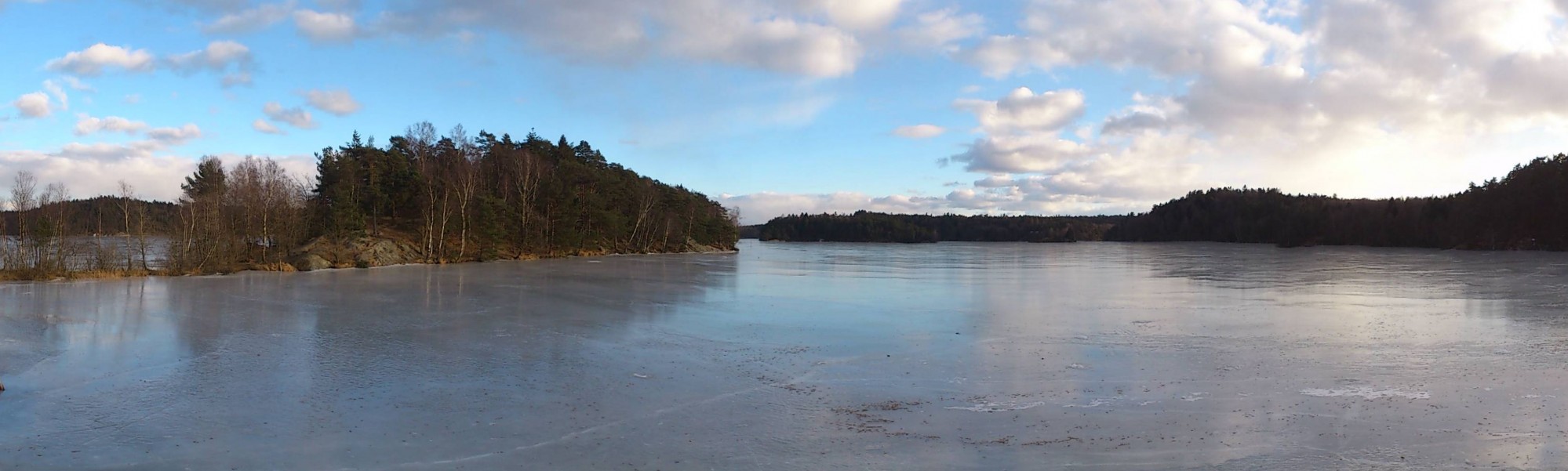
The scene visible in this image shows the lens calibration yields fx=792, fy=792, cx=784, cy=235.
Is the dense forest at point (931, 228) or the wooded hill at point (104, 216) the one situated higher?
the dense forest at point (931, 228)

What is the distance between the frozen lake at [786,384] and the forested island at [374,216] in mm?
9862

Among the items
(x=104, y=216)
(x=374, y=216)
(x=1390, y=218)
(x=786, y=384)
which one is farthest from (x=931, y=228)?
(x=786, y=384)

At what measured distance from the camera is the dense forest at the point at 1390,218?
53.1 meters

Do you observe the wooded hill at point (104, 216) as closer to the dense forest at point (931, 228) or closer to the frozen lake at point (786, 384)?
the frozen lake at point (786, 384)

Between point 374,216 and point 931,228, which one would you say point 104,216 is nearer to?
point 374,216

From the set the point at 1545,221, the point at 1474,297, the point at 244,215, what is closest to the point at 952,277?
the point at 1474,297

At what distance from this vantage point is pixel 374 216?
135ft

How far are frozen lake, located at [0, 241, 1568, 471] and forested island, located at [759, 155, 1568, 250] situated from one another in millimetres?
51691

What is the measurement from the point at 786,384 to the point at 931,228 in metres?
136

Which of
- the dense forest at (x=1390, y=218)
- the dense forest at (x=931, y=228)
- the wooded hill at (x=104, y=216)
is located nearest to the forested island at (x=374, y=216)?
the wooded hill at (x=104, y=216)

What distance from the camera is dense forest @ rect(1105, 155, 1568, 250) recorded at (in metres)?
53.1

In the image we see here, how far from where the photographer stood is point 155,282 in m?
22.3

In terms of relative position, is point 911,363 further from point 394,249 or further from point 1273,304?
point 394,249

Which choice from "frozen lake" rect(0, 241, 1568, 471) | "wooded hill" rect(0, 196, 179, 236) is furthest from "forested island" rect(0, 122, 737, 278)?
"frozen lake" rect(0, 241, 1568, 471)
